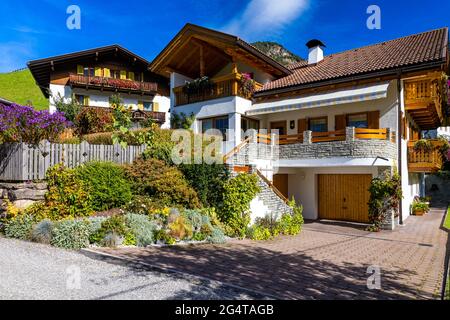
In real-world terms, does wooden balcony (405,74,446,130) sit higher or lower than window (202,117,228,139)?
higher

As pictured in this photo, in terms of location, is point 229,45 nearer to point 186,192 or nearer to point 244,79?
point 244,79

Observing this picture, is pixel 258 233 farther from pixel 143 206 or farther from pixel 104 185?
pixel 104 185

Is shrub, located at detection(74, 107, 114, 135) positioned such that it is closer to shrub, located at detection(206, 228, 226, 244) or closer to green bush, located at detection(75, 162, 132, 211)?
green bush, located at detection(75, 162, 132, 211)

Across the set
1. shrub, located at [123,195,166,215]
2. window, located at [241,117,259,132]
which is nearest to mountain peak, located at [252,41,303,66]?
window, located at [241,117,259,132]

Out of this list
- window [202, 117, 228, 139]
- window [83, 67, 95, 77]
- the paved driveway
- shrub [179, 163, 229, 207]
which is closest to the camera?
the paved driveway

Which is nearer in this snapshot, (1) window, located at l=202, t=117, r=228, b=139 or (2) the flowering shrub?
(2) the flowering shrub

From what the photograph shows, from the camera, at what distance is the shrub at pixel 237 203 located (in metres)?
13.7

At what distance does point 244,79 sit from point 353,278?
53.0 feet

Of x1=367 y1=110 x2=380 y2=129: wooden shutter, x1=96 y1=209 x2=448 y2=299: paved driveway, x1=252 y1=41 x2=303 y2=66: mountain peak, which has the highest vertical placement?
x1=252 y1=41 x2=303 y2=66: mountain peak

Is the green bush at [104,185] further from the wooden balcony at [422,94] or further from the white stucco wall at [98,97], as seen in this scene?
the white stucco wall at [98,97]

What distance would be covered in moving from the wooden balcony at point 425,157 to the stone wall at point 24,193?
2055 cm

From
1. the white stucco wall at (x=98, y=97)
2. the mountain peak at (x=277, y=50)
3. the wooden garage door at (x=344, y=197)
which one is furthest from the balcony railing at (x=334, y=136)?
the mountain peak at (x=277, y=50)

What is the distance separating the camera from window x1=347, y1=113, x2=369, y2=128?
19312mm

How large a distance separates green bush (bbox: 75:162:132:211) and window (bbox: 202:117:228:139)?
9.63 metres
